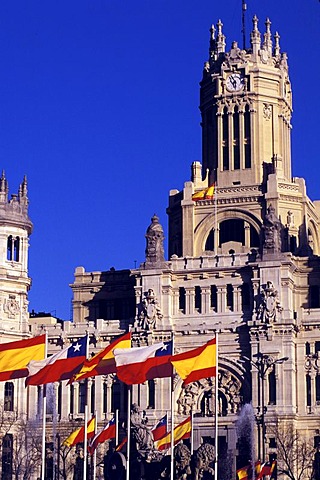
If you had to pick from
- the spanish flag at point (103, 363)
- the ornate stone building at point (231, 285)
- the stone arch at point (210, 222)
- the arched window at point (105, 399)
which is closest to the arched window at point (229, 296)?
the ornate stone building at point (231, 285)

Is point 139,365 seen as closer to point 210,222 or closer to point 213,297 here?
point 213,297

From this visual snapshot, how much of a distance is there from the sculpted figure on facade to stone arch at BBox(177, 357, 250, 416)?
6998mm

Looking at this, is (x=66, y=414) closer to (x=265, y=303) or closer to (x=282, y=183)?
(x=265, y=303)

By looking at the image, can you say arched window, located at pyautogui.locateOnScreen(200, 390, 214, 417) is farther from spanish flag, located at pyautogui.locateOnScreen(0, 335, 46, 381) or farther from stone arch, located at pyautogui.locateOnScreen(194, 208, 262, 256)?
spanish flag, located at pyautogui.locateOnScreen(0, 335, 46, 381)

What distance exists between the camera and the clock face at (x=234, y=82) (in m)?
152

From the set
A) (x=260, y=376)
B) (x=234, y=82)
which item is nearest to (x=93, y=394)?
(x=260, y=376)

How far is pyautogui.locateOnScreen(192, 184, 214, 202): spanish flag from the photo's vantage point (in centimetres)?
14775

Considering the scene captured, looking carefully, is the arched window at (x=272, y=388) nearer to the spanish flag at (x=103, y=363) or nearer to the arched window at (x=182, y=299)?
the arched window at (x=182, y=299)

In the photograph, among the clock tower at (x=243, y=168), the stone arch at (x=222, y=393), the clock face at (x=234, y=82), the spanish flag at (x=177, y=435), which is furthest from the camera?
the clock face at (x=234, y=82)

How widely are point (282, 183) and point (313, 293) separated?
13.3 meters

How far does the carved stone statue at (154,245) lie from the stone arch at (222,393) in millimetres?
12663

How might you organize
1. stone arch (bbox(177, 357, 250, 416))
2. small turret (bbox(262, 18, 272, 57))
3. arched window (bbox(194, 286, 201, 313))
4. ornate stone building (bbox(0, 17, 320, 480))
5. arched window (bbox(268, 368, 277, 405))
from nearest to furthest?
1. arched window (bbox(268, 368, 277, 405))
2. ornate stone building (bbox(0, 17, 320, 480))
3. stone arch (bbox(177, 357, 250, 416))
4. arched window (bbox(194, 286, 201, 313))
5. small turret (bbox(262, 18, 272, 57))

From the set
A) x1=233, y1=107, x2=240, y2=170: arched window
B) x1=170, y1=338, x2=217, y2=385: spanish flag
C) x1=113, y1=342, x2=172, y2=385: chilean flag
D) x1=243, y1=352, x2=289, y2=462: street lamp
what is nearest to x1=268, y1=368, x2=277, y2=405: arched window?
x1=243, y1=352, x2=289, y2=462: street lamp

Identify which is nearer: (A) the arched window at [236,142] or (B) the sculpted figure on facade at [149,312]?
(B) the sculpted figure on facade at [149,312]
